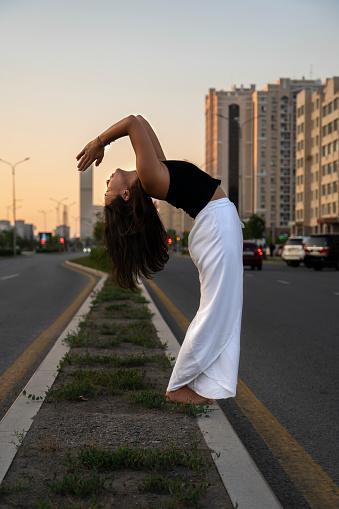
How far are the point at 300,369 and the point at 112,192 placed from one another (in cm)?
302

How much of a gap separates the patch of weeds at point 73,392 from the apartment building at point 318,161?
76744 mm

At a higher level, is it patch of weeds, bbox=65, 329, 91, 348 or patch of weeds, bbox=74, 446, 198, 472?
patch of weeds, bbox=74, 446, 198, 472

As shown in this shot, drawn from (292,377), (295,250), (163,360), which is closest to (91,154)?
(163,360)

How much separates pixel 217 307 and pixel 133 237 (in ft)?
2.26

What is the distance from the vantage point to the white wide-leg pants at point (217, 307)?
362 cm

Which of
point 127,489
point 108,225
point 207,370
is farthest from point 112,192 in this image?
point 127,489

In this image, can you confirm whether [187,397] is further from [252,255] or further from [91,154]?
[252,255]

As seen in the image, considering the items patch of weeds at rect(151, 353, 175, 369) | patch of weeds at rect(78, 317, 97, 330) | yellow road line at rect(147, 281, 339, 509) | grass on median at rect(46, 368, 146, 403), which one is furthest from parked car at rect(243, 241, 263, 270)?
grass on median at rect(46, 368, 146, 403)

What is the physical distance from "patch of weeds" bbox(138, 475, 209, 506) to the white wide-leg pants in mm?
943

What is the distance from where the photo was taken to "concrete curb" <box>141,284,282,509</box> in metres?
2.61

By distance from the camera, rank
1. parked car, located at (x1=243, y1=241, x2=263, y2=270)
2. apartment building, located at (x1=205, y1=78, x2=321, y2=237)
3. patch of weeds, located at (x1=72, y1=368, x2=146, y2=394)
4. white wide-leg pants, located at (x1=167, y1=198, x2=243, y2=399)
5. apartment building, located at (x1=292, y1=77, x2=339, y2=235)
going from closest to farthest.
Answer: white wide-leg pants, located at (x1=167, y1=198, x2=243, y2=399) → patch of weeds, located at (x1=72, y1=368, x2=146, y2=394) → parked car, located at (x1=243, y1=241, x2=263, y2=270) → apartment building, located at (x1=292, y1=77, x2=339, y2=235) → apartment building, located at (x1=205, y1=78, x2=321, y2=237)

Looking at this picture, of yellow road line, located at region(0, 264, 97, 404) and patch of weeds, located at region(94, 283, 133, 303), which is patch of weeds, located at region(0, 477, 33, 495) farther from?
patch of weeds, located at region(94, 283, 133, 303)

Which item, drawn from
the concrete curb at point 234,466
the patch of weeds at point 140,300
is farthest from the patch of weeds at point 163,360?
the patch of weeds at point 140,300

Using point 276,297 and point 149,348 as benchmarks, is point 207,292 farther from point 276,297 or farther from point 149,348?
point 276,297
